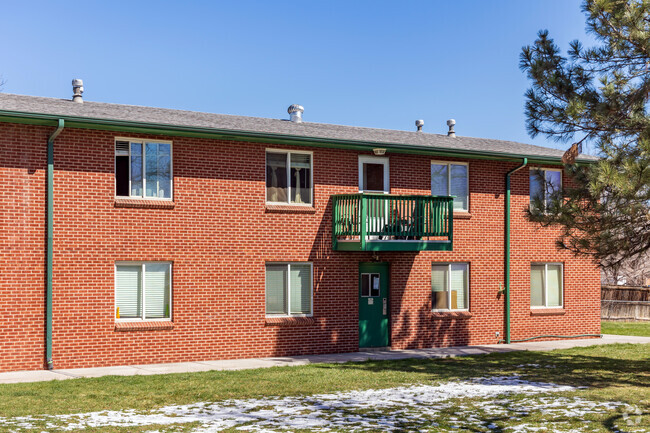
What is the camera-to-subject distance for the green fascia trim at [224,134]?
1706 cm

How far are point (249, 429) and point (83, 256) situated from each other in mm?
8751

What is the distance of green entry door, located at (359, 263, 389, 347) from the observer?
2153 centimetres

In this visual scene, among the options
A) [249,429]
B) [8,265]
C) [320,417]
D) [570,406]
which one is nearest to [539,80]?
[570,406]

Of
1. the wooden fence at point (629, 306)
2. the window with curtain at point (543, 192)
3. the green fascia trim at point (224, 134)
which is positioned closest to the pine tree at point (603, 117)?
the window with curtain at point (543, 192)

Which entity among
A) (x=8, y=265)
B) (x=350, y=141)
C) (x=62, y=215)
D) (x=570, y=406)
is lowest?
(x=570, y=406)

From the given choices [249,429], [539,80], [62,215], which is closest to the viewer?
[249,429]

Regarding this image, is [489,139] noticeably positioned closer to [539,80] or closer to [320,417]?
[539,80]

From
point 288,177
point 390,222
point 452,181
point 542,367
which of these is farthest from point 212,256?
point 542,367

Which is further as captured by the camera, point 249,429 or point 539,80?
point 539,80

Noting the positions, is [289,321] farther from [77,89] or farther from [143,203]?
[77,89]

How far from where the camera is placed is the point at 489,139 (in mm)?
27672

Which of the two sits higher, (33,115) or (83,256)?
(33,115)

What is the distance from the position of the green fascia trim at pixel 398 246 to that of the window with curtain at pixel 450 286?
63.2 inches

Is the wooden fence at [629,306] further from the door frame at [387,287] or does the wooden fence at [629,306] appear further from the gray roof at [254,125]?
the door frame at [387,287]
